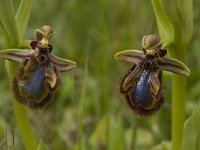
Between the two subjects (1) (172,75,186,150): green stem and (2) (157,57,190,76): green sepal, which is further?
(1) (172,75,186,150): green stem

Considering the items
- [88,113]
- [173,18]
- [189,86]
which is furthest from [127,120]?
[173,18]

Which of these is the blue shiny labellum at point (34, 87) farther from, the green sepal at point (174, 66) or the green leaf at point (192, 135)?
the green leaf at point (192, 135)

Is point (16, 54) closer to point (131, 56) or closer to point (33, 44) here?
point (33, 44)

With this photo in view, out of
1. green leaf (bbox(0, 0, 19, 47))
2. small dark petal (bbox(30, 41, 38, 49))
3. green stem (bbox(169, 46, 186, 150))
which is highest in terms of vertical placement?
green leaf (bbox(0, 0, 19, 47))

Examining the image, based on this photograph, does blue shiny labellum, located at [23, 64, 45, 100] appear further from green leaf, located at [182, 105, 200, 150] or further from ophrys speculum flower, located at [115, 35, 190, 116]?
green leaf, located at [182, 105, 200, 150]

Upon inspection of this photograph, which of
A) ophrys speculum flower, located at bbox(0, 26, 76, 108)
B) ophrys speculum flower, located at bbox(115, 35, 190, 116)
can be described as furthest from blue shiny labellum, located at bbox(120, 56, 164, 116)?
ophrys speculum flower, located at bbox(0, 26, 76, 108)

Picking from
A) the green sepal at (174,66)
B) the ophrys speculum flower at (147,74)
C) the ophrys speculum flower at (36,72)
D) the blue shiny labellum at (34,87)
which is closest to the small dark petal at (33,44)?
the ophrys speculum flower at (36,72)

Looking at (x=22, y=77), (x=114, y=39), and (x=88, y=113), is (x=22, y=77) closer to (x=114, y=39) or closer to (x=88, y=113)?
(x=88, y=113)
